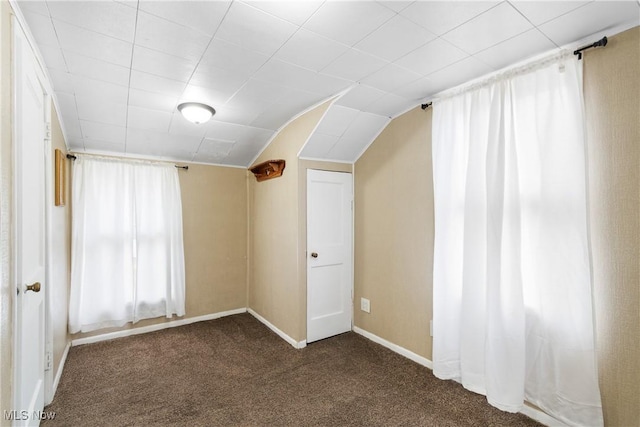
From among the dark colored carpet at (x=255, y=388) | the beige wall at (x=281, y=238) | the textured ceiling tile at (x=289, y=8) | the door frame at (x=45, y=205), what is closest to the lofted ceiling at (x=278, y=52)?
the textured ceiling tile at (x=289, y=8)

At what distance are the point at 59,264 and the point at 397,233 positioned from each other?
2.98 meters

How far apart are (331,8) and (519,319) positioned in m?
2.16

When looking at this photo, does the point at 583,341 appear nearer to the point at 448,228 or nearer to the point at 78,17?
the point at 448,228

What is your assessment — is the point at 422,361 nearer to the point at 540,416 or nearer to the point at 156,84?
the point at 540,416

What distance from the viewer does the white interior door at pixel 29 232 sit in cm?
138

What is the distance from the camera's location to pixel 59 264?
250 cm

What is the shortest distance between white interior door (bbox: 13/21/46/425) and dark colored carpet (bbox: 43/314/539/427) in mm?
545

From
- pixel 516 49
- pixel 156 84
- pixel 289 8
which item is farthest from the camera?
pixel 156 84

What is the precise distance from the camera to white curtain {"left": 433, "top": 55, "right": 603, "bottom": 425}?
172cm

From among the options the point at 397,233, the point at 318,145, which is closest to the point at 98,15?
the point at 318,145

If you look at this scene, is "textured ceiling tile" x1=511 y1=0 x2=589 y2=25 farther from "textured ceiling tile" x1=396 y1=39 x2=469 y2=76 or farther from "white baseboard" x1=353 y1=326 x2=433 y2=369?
"white baseboard" x1=353 y1=326 x2=433 y2=369

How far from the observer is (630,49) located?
1.58 metres

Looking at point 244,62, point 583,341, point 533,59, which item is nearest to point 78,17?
point 244,62

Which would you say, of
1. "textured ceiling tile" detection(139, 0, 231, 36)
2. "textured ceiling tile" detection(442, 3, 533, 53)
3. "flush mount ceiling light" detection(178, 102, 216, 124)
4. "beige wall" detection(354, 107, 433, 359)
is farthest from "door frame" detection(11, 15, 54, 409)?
"beige wall" detection(354, 107, 433, 359)
